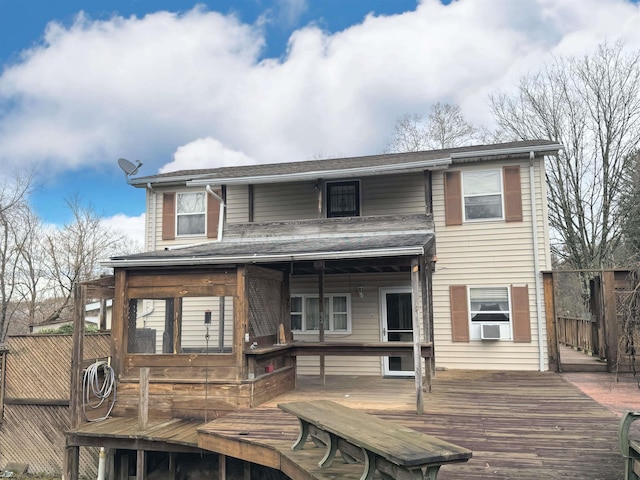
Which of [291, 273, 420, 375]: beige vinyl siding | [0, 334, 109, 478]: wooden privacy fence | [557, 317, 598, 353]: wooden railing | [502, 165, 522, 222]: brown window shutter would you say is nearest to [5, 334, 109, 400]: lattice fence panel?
[0, 334, 109, 478]: wooden privacy fence

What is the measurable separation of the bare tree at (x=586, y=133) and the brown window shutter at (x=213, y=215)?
13941mm

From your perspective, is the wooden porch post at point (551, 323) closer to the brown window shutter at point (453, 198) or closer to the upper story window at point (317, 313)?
the brown window shutter at point (453, 198)

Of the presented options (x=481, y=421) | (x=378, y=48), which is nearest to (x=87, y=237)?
(x=378, y=48)

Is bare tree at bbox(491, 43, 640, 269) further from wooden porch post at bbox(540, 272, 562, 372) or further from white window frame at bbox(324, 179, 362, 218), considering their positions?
white window frame at bbox(324, 179, 362, 218)

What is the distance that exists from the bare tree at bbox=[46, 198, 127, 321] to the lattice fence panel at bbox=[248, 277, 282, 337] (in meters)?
17.1

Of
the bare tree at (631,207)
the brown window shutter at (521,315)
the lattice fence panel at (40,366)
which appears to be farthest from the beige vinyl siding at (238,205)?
the bare tree at (631,207)

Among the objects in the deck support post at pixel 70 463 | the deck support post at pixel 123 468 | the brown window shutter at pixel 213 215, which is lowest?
the deck support post at pixel 123 468

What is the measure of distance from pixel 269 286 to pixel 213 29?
10569 millimetres

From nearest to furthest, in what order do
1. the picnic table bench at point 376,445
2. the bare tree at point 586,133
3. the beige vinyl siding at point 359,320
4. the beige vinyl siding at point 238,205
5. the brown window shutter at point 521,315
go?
the picnic table bench at point 376,445 → the brown window shutter at point 521,315 → the beige vinyl siding at point 359,320 → the beige vinyl siding at point 238,205 → the bare tree at point 586,133

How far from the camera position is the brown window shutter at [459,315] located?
10227 mm

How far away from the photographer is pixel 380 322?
1043cm

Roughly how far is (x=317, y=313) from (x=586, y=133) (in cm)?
1430

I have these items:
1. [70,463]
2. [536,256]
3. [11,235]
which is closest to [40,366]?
[70,463]

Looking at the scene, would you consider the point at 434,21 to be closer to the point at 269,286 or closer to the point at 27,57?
the point at 269,286
